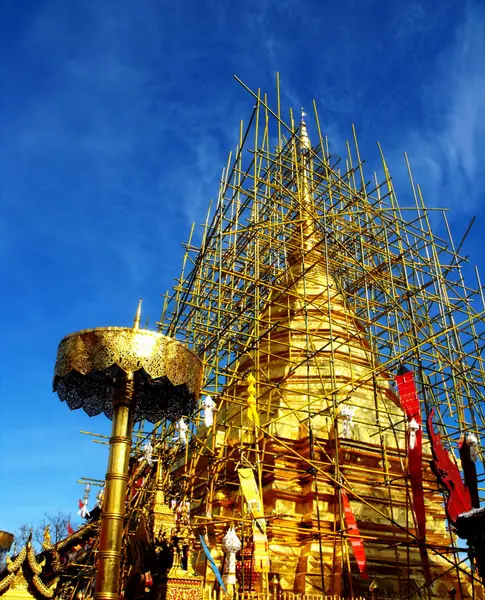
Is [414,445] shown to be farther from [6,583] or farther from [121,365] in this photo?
[6,583]

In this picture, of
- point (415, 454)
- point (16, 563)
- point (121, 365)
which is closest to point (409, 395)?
point (415, 454)

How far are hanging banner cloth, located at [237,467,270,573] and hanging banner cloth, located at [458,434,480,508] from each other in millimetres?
4325

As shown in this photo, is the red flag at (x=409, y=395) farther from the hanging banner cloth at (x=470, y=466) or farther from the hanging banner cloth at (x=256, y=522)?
the hanging banner cloth at (x=256, y=522)

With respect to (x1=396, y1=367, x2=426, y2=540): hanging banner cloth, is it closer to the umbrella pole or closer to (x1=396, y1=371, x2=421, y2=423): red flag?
(x1=396, y1=371, x2=421, y2=423): red flag

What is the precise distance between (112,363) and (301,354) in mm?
11218

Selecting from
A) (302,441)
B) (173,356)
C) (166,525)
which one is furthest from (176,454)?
(173,356)

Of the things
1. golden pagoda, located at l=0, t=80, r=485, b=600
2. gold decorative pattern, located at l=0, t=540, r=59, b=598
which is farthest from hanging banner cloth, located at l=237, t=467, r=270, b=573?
gold decorative pattern, located at l=0, t=540, r=59, b=598

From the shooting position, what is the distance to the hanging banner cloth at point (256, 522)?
416 inches

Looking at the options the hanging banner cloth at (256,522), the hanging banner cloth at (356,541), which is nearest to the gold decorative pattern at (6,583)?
the hanging banner cloth at (256,522)

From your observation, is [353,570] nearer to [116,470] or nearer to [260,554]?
[260,554]

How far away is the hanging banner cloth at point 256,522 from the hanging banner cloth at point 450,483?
3.64 meters

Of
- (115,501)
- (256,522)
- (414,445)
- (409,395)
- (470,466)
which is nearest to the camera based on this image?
(115,501)

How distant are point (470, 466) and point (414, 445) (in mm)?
1569

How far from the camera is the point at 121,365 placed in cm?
633
